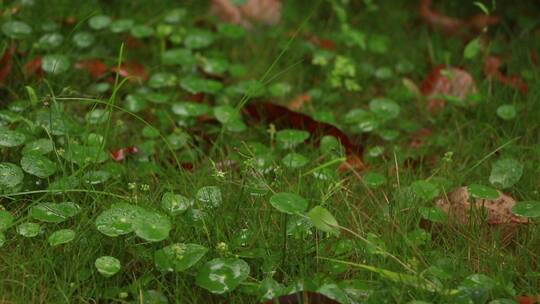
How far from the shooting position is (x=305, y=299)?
4.85ft

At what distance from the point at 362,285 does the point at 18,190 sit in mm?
793

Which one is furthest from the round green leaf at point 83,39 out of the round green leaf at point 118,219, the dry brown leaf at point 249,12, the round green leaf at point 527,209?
the round green leaf at point 527,209

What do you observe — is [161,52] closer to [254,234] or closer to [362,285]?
[254,234]

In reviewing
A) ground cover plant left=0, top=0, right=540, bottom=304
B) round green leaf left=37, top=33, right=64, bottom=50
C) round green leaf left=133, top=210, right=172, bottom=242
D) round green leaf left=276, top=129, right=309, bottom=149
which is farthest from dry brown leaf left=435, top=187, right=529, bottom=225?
round green leaf left=37, top=33, right=64, bottom=50

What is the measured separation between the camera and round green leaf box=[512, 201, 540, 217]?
1710 mm

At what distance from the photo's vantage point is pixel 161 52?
8.30ft

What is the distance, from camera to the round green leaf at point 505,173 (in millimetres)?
1901

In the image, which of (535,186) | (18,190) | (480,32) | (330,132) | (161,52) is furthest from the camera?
(480,32)

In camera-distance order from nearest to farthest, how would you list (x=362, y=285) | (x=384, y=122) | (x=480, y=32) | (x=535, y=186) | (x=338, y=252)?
(x=362, y=285)
(x=338, y=252)
(x=535, y=186)
(x=384, y=122)
(x=480, y=32)

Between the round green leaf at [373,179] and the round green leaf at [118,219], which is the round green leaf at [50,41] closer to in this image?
the round green leaf at [118,219]

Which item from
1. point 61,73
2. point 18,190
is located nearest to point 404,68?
point 61,73

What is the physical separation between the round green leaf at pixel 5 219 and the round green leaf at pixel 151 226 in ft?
0.88

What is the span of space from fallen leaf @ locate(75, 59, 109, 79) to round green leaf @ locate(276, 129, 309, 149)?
24.3 inches

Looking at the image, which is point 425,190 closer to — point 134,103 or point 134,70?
point 134,103
